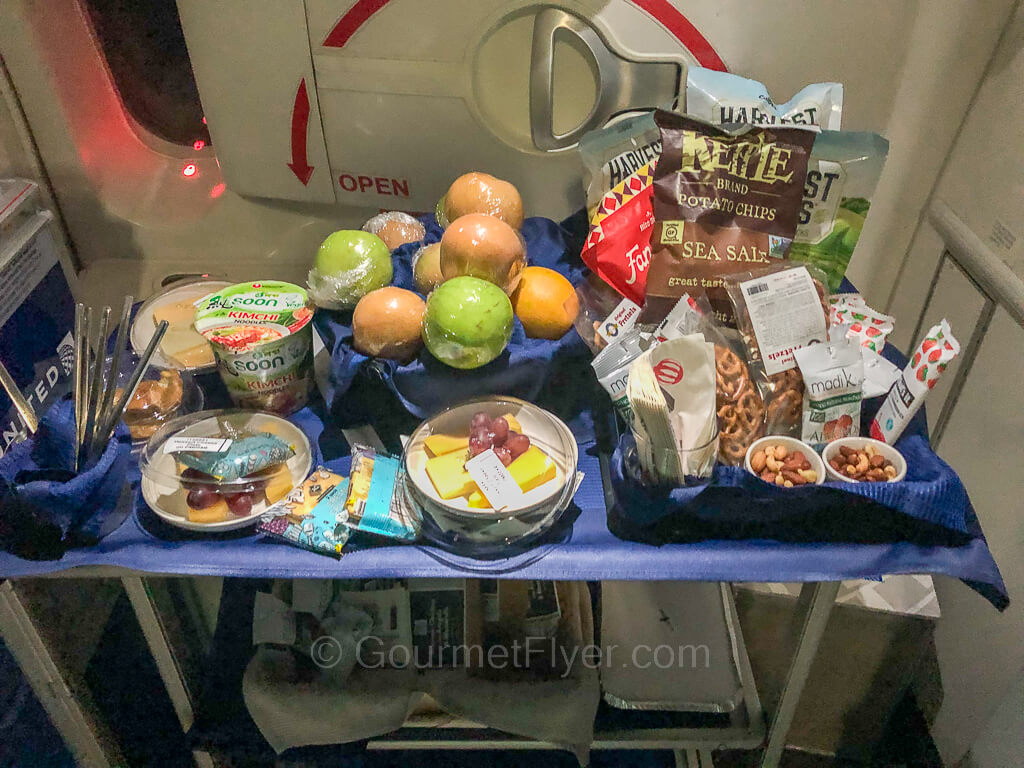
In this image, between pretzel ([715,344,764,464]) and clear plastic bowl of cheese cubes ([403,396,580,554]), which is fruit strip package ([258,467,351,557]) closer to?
clear plastic bowl of cheese cubes ([403,396,580,554])

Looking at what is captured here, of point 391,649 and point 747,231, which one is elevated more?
point 747,231

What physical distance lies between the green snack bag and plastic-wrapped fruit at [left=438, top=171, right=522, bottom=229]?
354 mm

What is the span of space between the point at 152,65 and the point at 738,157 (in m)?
0.89

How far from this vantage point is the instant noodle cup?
91 centimetres

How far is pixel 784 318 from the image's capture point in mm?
884

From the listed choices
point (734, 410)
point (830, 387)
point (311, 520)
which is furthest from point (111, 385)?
point (830, 387)

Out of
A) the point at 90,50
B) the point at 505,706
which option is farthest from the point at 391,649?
the point at 90,50

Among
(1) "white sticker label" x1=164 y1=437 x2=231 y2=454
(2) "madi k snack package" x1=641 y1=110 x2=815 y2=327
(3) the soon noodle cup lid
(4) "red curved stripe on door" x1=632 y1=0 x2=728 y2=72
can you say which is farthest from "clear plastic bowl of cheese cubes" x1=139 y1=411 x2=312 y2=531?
(4) "red curved stripe on door" x1=632 y1=0 x2=728 y2=72

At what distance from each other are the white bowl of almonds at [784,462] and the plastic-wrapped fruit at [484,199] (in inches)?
16.4

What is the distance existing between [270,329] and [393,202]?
1.10ft

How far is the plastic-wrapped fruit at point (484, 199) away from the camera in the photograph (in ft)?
3.19

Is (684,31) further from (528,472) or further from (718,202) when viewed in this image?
(528,472)

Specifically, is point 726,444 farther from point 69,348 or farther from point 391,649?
point 69,348

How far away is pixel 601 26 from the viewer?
976 mm
